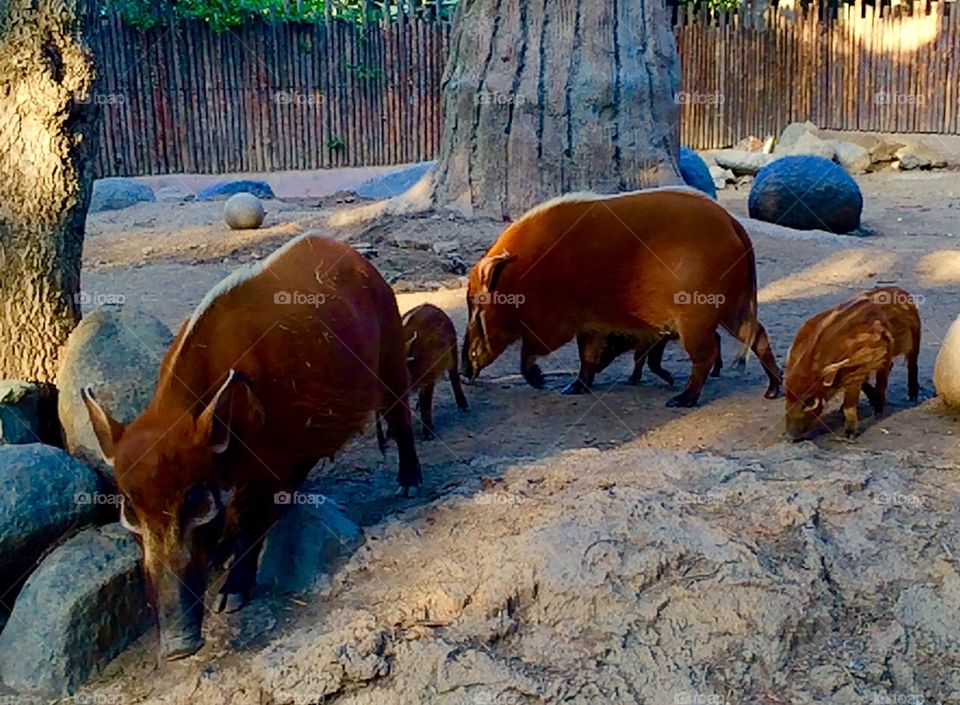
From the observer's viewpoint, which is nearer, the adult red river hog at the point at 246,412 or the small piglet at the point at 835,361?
the adult red river hog at the point at 246,412

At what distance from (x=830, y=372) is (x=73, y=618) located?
304 cm

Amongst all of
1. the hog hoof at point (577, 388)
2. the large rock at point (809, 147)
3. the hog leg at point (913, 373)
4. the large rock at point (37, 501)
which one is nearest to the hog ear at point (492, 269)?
the hog hoof at point (577, 388)

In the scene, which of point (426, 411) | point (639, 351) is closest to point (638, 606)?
point (426, 411)

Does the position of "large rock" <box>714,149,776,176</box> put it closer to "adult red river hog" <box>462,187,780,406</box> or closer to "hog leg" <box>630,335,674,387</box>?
"hog leg" <box>630,335,674,387</box>

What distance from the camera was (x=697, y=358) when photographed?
5520mm

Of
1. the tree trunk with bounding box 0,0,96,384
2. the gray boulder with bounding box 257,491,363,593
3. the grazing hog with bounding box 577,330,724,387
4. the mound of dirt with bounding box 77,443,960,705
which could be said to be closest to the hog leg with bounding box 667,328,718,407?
the grazing hog with bounding box 577,330,724,387

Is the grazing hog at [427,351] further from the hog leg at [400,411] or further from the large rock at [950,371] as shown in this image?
the large rock at [950,371]

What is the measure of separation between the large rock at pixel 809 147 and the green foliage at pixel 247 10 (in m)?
6.00

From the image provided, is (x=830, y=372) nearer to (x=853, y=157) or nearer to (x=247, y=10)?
(x=247, y=10)

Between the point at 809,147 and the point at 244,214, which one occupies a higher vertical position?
the point at 244,214

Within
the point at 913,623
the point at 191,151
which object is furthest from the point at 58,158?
the point at 191,151

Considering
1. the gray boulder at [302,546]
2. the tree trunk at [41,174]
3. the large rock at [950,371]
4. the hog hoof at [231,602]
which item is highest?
the tree trunk at [41,174]

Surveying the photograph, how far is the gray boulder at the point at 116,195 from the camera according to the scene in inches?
535

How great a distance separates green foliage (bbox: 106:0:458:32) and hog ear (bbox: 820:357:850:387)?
39.6 feet
